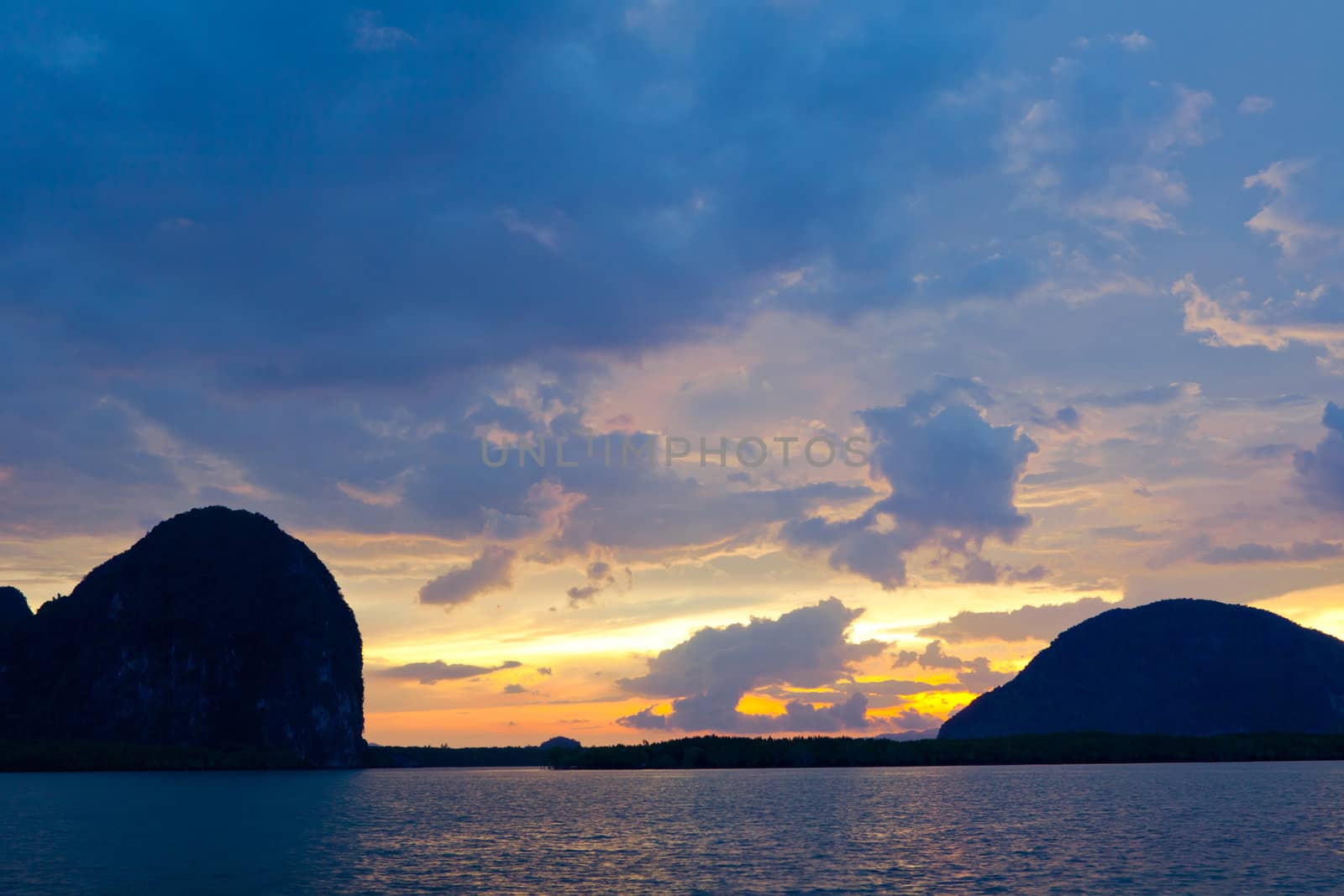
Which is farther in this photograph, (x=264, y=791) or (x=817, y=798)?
(x=264, y=791)

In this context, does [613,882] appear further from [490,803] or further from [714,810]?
[490,803]

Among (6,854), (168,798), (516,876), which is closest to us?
(516,876)

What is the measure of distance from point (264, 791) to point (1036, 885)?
488 feet

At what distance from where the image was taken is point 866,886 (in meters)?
62.8

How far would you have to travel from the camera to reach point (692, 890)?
6203cm

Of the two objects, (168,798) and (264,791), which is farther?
(264,791)

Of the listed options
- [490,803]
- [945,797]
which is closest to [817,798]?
[945,797]

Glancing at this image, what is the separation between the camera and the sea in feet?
211

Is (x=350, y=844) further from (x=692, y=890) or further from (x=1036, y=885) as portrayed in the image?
(x=1036, y=885)

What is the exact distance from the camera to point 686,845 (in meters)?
88.4

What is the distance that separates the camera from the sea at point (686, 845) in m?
64.4

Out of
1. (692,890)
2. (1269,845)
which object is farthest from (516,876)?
(1269,845)

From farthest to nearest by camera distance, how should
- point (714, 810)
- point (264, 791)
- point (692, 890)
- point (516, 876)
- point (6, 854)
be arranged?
point (264, 791) → point (714, 810) → point (6, 854) → point (516, 876) → point (692, 890)

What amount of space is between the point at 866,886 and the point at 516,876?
22.0m
